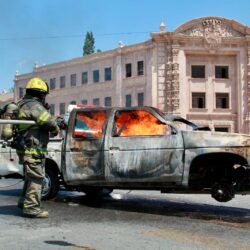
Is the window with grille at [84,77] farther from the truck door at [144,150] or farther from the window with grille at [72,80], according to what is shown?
the truck door at [144,150]

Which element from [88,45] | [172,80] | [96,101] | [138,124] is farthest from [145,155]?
[88,45]

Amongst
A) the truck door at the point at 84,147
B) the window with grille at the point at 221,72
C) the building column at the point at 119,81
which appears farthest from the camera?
the building column at the point at 119,81

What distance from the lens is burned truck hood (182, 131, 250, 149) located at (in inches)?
251

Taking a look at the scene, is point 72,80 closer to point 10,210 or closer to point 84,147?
point 84,147

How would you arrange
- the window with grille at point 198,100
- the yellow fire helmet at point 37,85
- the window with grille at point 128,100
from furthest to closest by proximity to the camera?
1. the window with grille at point 128,100
2. the window with grille at point 198,100
3. the yellow fire helmet at point 37,85

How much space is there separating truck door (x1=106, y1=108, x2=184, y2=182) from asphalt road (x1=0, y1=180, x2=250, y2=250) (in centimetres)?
58

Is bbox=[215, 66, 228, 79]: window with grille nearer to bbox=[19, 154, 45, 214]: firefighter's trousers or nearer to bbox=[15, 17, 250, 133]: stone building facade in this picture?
bbox=[15, 17, 250, 133]: stone building facade

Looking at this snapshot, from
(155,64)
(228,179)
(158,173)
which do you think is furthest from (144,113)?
(155,64)

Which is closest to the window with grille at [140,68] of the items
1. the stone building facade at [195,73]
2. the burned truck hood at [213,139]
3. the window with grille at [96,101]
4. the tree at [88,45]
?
the stone building facade at [195,73]

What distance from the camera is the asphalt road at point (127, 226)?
4.47 metres

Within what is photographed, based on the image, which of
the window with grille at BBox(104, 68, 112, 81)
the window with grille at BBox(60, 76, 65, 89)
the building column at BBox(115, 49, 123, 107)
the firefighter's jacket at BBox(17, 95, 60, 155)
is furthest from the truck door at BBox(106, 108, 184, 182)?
the window with grille at BBox(60, 76, 65, 89)

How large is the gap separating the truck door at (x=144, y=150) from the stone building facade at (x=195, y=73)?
3473 centimetres

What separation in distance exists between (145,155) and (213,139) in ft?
3.57

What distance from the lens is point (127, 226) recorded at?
5.43m
